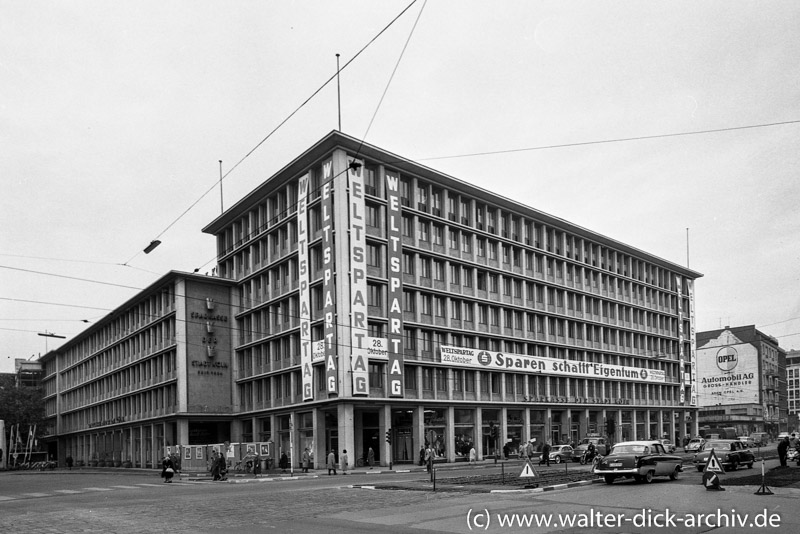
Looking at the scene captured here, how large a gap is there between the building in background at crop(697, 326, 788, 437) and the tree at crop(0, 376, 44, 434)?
95384 mm

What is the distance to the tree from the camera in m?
96.1

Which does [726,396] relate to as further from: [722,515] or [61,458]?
[722,515]

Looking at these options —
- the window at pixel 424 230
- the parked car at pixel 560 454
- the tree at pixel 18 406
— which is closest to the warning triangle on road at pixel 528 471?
the parked car at pixel 560 454

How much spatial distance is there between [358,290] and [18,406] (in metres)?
64.0

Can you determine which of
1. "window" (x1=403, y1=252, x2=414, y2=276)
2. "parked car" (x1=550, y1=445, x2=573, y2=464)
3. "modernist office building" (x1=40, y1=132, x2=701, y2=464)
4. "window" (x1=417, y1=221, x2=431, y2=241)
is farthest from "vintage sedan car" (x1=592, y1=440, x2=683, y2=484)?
"window" (x1=417, y1=221, x2=431, y2=241)

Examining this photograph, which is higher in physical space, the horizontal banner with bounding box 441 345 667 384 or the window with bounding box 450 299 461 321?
the window with bounding box 450 299 461 321

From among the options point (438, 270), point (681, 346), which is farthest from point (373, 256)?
point (681, 346)

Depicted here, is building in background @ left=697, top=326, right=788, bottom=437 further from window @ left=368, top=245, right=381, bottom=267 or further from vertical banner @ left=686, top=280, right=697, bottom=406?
window @ left=368, top=245, right=381, bottom=267

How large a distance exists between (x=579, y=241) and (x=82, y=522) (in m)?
71.1

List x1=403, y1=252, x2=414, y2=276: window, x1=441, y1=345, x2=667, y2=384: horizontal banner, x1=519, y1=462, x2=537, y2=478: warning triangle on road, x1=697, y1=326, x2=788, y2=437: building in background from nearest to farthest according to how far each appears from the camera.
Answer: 1. x1=519, y1=462, x2=537, y2=478: warning triangle on road
2. x1=403, y1=252, x2=414, y2=276: window
3. x1=441, y1=345, x2=667, y2=384: horizontal banner
4. x1=697, y1=326, x2=788, y2=437: building in background

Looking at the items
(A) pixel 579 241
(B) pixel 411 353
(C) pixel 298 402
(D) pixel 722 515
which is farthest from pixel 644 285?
(D) pixel 722 515

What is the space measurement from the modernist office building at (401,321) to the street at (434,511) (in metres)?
28.2

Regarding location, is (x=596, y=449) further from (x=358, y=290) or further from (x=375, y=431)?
(x=358, y=290)

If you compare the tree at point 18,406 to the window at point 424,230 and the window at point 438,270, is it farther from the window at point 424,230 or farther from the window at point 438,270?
the window at point 424,230
